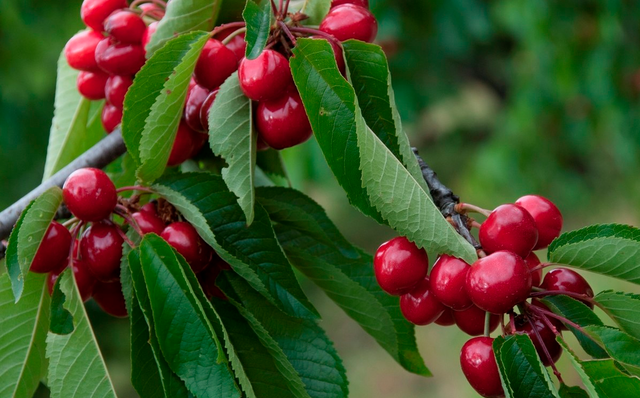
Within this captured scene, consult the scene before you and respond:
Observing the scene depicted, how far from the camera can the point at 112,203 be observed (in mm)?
798

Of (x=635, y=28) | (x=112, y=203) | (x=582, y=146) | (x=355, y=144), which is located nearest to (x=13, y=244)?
(x=112, y=203)

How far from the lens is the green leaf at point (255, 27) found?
2.28 feet

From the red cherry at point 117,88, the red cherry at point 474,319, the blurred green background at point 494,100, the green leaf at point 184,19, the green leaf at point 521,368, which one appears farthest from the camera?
the blurred green background at point 494,100

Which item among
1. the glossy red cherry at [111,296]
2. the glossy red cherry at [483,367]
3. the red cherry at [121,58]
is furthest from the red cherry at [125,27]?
the glossy red cherry at [483,367]

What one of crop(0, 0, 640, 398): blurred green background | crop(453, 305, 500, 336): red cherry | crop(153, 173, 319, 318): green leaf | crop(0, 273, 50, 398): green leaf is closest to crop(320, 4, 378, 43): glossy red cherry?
crop(153, 173, 319, 318): green leaf

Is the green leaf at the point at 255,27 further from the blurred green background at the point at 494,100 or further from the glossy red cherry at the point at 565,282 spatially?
the blurred green background at the point at 494,100

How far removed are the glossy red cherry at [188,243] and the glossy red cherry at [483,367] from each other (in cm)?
30

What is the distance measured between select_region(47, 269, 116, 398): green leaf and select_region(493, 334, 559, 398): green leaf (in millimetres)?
416

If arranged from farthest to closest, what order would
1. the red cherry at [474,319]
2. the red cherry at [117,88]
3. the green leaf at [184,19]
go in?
the red cherry at [117,88], the green leaf at [184,19], the red cherry at [474,319]

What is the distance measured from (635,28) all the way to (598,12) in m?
0.20

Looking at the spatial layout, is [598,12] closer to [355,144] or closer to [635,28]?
[635,28]

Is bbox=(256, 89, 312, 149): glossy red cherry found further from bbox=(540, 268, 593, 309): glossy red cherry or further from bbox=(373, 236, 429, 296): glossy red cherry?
bbox=(540, 268, 593, 309): glossy red cherry

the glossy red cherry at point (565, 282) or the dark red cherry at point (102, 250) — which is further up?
the dark red cherry at point (102, 250)

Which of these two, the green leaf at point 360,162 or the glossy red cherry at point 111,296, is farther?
the glossy red cherry at point 111,296
